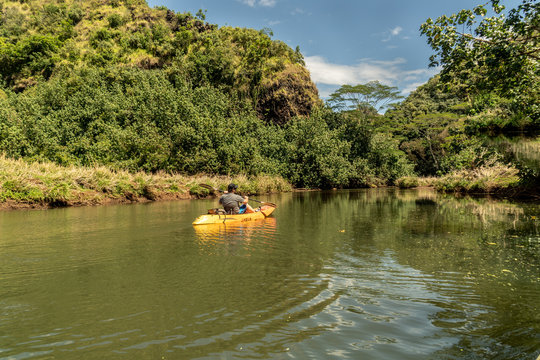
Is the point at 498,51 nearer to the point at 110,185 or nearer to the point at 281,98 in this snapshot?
the point at 110,185

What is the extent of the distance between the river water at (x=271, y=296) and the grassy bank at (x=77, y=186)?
8944 millimetres

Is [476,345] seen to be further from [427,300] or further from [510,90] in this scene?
[510,90]

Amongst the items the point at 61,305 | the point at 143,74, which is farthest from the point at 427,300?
the point at 143,74

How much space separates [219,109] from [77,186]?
22.7 m

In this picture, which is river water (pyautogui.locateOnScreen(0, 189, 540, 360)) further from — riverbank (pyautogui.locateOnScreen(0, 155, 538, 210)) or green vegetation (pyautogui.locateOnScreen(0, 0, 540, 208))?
riverbank (pyautogui.locateOnScreen(0, 155, 538, 210))

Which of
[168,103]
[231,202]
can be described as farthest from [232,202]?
[168,103]

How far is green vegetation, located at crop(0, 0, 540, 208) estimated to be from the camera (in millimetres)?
15453

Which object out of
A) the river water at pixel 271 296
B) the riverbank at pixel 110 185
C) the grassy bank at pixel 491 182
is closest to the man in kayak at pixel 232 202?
the river water at pixel 271 296

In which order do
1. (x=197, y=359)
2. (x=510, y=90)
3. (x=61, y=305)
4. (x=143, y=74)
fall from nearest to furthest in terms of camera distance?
(x=197, y=359) < (x=61, y=305) < (x=510, y=90) < (x=143, y=74)

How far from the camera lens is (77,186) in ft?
57.9

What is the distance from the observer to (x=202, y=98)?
38969 millimetres

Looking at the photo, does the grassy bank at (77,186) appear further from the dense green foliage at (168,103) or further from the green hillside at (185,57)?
the green hillside at (185,57)

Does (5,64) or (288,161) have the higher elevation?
(5,64)

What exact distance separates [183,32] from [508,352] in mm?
51505
